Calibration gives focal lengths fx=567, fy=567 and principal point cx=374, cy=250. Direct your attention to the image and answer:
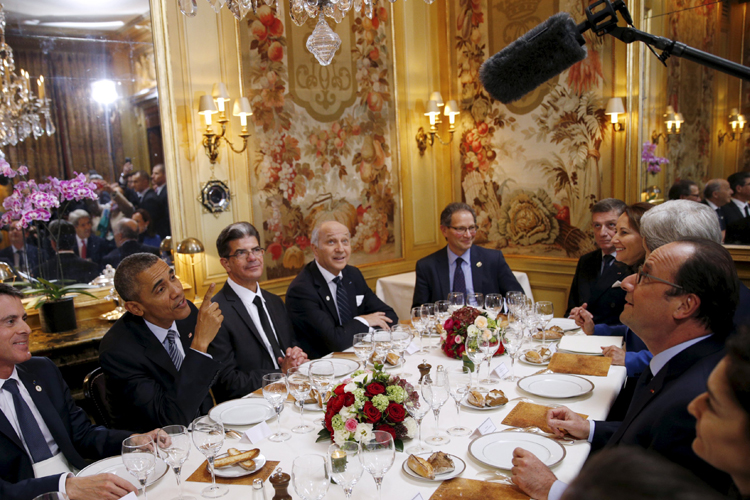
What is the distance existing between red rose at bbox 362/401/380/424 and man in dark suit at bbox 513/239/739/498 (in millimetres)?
426

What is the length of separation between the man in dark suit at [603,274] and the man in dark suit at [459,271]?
0.49 metres

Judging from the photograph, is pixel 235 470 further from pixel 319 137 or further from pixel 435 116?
pixel 435 116

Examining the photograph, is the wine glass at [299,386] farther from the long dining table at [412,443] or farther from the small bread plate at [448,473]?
the small bread plate at [448,473]

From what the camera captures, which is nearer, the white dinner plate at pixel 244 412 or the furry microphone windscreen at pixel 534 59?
the furry microphone windscreen at pixel 534 59

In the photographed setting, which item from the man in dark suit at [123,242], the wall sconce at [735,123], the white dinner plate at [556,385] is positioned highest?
the wall sconce at [735,123]

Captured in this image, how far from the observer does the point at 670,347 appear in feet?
5.96

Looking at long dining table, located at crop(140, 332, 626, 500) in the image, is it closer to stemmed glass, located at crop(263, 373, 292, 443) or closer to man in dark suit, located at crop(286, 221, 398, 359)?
stemmed glass, located at crop(263, 373, 292, 443)

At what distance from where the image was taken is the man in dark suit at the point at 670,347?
5.03 ft

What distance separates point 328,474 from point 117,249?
140 inches

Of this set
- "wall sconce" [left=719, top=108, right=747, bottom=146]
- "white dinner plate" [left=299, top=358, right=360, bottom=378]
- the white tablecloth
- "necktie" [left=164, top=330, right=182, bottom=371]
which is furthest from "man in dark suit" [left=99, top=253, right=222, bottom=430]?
"wall sconce" [left=719, top=108, right=747, bottom=146]

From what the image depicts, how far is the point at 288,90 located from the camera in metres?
5.32

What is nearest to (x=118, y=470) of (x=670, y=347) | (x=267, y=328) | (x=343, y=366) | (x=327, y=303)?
(x=343, y=366)

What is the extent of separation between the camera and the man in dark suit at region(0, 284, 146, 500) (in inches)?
80.0

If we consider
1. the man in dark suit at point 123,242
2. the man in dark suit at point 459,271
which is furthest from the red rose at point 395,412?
the man in dark suit at point 123,242
